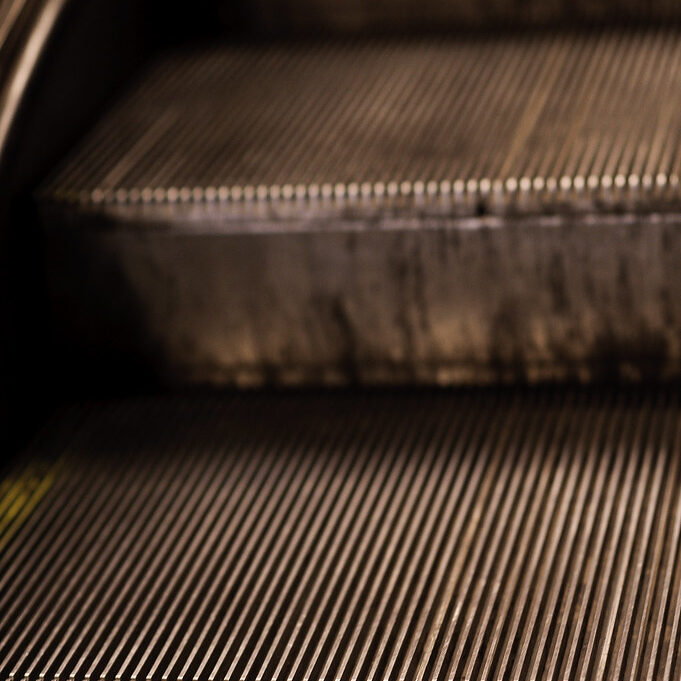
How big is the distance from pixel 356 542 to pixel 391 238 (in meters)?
0.28

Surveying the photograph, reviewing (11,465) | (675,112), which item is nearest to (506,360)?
(675,112)

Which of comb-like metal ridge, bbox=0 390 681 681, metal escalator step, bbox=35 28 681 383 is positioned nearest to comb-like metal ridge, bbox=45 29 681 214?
metal escalator step, bbox=35 28 681 383

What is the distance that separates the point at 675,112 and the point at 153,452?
0.60 metres

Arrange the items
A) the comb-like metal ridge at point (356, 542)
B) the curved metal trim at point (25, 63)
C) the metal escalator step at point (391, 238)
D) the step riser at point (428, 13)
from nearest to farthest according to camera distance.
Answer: the comb-like metal ridge at point (356, 542) < the metal escalator step at point (391, 238) < the curved metal trim at point (25, 63) < the step riser at point (428, 13)

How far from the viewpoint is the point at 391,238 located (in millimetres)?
1140

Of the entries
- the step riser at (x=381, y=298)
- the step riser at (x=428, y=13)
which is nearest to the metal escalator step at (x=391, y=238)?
the step riser at (x=381, y=298)

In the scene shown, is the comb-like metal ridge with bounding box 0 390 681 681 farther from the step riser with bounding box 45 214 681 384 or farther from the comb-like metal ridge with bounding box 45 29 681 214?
the comb-like metal ridge with bounding box 45 29 681 214

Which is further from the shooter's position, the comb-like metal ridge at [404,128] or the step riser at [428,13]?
the step riser at [428,13]

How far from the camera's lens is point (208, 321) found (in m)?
1.21

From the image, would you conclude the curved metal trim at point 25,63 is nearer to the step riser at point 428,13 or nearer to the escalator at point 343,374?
the escalator at point 343,374

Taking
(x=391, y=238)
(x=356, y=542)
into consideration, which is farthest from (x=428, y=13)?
(x=356, y=542)

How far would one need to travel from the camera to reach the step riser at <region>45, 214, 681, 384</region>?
43.9 inches

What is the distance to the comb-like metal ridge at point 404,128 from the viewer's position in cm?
113

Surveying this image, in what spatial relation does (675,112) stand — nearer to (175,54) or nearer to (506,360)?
(506,360)
